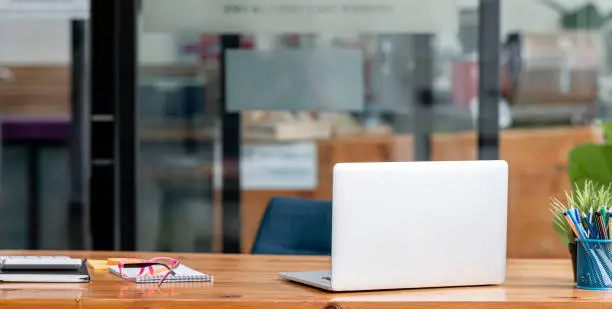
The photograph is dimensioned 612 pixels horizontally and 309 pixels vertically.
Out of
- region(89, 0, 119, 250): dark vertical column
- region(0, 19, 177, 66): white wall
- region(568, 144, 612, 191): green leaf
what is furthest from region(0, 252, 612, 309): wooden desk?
region(0, 19, 177, 66): white wall

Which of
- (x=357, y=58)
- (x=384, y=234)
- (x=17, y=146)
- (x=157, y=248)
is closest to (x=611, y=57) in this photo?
(x=357, y=58)

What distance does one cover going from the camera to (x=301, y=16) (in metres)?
6.00

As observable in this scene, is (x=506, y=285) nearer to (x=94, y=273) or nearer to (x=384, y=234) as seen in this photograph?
(x=384, y=234)

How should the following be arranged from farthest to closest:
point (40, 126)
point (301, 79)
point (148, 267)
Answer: point (40, 126) < point (301, 79) < point (148, 267)

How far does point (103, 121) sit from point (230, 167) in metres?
0.70

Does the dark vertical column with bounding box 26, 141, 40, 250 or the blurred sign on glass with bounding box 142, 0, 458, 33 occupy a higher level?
the blurred sign on glass with bounding box 142, 0, 458, 33

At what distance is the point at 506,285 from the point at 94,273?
1.13m

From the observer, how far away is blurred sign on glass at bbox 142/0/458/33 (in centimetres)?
596

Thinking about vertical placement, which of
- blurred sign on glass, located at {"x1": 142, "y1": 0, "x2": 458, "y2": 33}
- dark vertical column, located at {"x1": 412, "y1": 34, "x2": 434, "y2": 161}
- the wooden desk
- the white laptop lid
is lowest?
the wooden desk

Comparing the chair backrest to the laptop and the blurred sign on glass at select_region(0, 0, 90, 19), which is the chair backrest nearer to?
the laptop

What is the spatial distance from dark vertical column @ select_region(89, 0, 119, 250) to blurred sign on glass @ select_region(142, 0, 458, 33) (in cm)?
22

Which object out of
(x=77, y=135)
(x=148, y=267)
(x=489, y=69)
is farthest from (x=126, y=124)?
(x=148, y=267)

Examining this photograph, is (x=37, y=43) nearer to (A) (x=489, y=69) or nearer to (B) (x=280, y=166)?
(B) (x=280, y=166)

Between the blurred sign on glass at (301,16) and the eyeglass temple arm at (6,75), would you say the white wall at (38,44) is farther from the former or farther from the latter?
the blurred sign on glass at (301,16)
